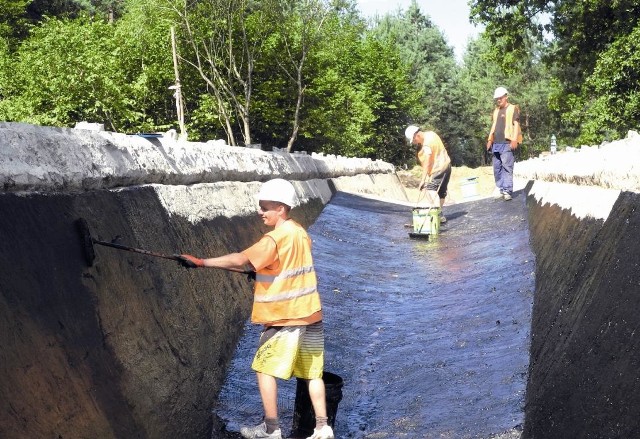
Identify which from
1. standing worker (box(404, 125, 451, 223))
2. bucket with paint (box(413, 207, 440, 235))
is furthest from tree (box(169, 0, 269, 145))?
bucket with paint (box(413, 207, 440, 235))

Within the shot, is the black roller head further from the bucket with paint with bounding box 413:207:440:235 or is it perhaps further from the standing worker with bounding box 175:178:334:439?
the bucket with paint with bounding box 413:207:440:235

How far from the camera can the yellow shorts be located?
18.1 feet

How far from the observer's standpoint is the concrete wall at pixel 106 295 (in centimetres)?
375

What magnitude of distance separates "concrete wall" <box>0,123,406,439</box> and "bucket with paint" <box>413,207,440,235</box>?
7547mm

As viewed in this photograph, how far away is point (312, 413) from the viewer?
5855mm

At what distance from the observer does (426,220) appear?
15.4m

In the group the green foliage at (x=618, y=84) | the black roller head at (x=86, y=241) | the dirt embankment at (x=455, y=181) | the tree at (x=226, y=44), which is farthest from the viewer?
the tree at (x=226, y=44)

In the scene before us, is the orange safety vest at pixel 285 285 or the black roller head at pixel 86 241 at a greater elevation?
the black roller head at pixel 86 241

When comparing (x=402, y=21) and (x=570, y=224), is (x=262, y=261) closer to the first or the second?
(x=570, y=224)

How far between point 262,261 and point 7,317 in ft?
6.54

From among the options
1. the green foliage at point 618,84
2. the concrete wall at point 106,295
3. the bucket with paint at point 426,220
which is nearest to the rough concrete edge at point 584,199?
the concrete wall at point 106,295

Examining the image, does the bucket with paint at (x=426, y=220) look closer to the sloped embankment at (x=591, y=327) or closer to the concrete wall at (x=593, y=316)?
the concrete wall at (x=593, y=316)

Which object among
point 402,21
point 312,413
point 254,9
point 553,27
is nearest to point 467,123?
point 402,21

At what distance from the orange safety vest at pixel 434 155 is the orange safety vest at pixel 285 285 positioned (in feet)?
37.6
